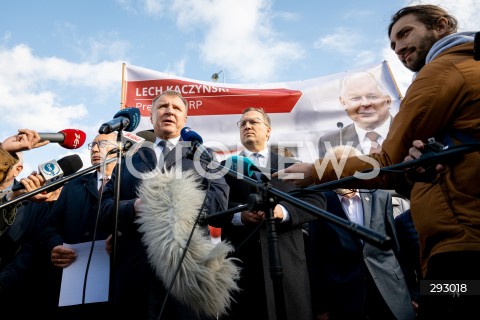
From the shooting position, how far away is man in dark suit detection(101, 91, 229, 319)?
230 cm

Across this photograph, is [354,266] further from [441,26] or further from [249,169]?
[441,26]

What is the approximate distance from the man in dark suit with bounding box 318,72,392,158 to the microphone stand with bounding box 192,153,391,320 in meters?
3.49

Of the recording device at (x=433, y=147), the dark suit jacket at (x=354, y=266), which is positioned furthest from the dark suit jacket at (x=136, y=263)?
the recording device at (x=433, y=147)

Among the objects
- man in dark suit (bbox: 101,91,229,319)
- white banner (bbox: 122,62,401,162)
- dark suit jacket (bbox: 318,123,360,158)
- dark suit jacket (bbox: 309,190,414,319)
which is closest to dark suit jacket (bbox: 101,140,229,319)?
man in dark suit (bbox: 101,91,229,319)

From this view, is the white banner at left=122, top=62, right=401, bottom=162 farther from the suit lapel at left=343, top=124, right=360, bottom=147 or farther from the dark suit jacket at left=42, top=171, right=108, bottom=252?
the dark suit jacket at left=42, top=171, right=108, bottom=252

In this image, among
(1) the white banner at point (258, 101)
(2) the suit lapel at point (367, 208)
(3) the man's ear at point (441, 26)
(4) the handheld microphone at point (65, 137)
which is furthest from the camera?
(1) the white banner at point (258, 101)

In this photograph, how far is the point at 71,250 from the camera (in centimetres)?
257

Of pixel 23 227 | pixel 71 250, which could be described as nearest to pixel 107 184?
pixel 71 250

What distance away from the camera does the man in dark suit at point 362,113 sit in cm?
512

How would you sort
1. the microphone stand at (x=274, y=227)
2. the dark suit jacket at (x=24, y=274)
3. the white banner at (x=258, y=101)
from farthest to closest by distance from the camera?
the white banner at (x=258, y=101), the dark suit jacket at (x=24, y=274), the microphone stand at (x=274, y=227)

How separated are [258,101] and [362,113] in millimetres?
1436

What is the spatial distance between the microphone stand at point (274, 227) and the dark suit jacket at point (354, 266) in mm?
1722

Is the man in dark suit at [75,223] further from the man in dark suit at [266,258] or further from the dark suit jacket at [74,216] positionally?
the man in dark suit at [266,258]

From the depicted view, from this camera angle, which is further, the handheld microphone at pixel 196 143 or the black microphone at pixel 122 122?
the black microphone at pixel 122 122
